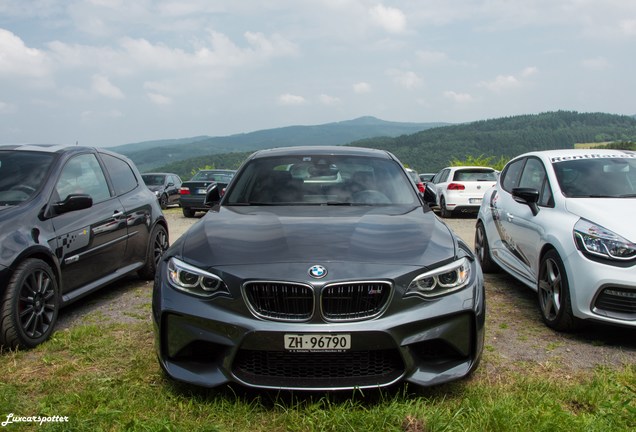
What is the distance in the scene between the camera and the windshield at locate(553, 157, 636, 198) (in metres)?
5.19

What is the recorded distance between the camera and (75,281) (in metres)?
5.08

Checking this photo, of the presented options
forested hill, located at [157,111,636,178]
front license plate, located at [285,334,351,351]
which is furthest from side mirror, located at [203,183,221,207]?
forested hill, located at [157,111,636,178]

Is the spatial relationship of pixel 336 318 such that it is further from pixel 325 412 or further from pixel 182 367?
pixel 182 367

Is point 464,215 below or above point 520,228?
below

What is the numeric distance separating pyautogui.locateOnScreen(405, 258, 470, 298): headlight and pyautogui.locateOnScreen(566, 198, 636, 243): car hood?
1708 mm

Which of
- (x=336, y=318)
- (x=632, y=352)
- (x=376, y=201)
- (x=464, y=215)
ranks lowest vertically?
(x=464, y=215)

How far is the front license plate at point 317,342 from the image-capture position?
Result: 295 cm

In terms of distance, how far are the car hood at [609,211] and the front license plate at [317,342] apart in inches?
98.1

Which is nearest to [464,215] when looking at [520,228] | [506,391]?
[520,228]

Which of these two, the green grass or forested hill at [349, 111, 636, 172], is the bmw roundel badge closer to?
the green grass

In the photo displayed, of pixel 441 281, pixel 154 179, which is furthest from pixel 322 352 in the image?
pixel 154 179

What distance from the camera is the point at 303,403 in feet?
10.5

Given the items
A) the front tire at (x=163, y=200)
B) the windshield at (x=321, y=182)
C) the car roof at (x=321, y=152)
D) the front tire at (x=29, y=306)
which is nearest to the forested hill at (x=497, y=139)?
the front tire at (x=163, y=200)

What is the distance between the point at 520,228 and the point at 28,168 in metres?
4.49
